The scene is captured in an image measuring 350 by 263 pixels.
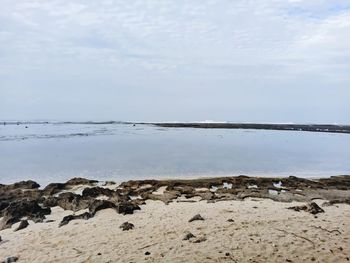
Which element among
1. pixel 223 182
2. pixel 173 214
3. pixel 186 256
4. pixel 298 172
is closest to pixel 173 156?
pixel 298 172

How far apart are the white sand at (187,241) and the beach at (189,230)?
22 millimetres

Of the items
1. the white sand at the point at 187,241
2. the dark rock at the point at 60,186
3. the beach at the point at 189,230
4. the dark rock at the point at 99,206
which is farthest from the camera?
the dark rock at the point at 60,186

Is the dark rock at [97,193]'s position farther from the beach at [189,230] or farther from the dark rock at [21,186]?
the dark rock at [21,186]

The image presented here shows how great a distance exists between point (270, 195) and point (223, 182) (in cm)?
418

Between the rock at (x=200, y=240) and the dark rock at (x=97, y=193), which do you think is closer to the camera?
the rock at (x=200, y=240)

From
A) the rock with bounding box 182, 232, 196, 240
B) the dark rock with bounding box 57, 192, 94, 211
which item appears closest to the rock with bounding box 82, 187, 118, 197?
the dark rock with bounding box 57, 192, 94, 211

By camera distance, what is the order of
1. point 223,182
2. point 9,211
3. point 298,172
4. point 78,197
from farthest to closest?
point 298,172 → point 223,182 → point 78,197 → point 9,211

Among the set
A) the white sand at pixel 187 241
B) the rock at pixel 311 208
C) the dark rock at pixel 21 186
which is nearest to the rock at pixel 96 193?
the white sand at pixel 187 241

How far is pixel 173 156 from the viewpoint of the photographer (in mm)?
36438

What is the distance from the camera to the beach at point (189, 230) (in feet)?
31.3

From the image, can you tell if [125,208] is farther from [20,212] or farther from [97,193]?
[97,193]

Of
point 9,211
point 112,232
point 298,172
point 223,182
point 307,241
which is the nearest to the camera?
point 307,241

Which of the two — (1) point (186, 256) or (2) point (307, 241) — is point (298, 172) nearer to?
(2) point (307, 241)

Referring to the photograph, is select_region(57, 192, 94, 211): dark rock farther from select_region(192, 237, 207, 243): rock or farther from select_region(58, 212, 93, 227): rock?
select_region(192, 237, 207, 243): rock
